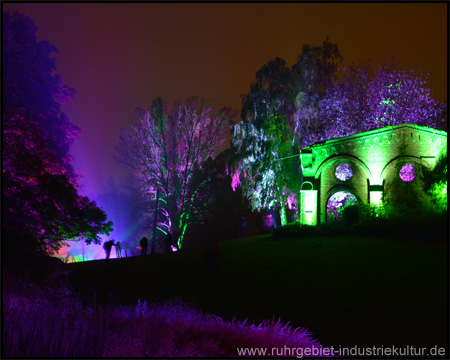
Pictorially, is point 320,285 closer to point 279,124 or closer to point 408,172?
point 408,172

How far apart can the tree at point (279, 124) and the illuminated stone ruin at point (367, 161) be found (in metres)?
2.99

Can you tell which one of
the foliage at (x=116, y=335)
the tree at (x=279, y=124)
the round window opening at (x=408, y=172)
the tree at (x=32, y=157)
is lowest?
the foliage at (x=116, y=335)

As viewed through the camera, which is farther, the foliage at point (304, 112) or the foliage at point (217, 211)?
the foliage at point (217, 211)

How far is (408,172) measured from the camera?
27.5m

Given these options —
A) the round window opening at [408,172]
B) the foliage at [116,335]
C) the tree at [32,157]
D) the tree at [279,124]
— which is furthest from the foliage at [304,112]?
the foliage at [116,335]

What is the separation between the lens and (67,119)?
594 inches

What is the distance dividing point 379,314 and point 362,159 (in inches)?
759

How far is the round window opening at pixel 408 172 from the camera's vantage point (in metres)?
27.2

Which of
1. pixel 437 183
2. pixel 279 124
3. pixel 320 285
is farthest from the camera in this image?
pixel 279 124

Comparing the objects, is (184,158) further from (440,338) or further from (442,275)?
(440,338)

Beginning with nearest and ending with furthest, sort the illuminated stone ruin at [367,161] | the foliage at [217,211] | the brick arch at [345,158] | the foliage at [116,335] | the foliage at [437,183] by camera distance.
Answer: the foliage at [116,335], the foliage at [437,183], the illuminated stone ruin at [367,161], the brick arch at [345,158], the foliage at [217,211]

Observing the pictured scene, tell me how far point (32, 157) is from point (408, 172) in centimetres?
2293

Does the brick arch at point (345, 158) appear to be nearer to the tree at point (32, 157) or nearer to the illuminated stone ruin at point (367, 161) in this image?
the illuminated stone ruin at point (367, 161)

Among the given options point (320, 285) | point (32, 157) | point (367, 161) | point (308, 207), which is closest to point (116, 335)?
point (32, 157)
